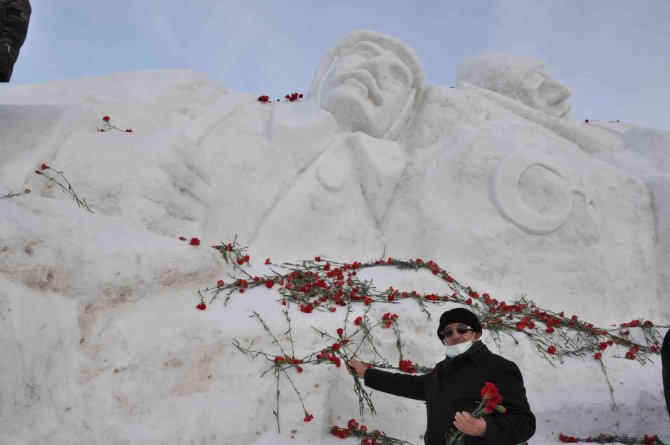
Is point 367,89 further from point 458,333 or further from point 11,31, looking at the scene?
point 458,333

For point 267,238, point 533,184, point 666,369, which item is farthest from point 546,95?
point 666,369

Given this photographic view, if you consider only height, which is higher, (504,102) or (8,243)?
(504,102)

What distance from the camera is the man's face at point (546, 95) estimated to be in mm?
7906

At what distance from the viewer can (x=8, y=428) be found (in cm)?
236

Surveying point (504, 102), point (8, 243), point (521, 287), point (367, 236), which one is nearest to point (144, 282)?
point (8, 243)

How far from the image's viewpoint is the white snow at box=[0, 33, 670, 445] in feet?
8.96

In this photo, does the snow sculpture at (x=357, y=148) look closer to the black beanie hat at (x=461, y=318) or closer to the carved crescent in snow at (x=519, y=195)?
the carved crescent in snow at (x=519, y=195)

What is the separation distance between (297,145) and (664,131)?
521 cm

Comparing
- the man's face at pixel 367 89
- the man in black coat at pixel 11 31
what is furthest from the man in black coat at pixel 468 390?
the man's face at pixel 367 89

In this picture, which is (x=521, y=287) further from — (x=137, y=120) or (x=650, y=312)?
(x=137, y=120)

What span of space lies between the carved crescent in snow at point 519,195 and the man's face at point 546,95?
7.68 ft

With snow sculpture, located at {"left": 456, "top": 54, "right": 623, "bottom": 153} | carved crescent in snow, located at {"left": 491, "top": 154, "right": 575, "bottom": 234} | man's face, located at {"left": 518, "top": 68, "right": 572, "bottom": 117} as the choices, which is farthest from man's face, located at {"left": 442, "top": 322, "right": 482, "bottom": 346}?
man's face, located at {"left": 518, "top": 68, "right": 572, "bottom": 117}

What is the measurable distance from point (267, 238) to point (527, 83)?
16.9ft

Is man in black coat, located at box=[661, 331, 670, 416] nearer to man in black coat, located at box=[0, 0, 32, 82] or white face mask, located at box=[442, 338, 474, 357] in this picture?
white face mask, located at box=[442, 338, 474, 357]
